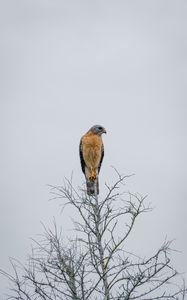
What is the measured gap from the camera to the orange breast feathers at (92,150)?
46.3ft

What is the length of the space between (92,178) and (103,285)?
4.78 meters

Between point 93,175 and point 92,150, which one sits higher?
point 92,150

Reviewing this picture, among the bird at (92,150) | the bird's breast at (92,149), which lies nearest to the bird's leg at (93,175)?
the bird at (92,150)

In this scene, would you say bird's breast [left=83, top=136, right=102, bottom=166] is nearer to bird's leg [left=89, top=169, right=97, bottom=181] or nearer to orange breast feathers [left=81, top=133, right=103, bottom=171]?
orange breast feathers [left=81, top=133, right=103, bottom=171]

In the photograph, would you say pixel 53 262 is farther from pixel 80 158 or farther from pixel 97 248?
pixel 80 158

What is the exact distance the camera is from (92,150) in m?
14.2

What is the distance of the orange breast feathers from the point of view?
556 inches

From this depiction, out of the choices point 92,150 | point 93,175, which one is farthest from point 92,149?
point 93,175

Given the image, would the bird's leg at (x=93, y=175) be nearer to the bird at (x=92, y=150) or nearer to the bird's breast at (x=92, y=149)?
the bird at (x=92, y=150)

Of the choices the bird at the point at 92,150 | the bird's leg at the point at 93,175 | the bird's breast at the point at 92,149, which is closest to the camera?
the bird's leg at the point at 93,175

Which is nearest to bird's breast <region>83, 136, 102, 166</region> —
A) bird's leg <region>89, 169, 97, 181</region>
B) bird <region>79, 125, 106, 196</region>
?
bird <region>79, 125, 106, 196</region>

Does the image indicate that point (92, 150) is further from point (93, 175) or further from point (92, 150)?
point (93, 175)

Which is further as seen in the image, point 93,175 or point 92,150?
point 92,150

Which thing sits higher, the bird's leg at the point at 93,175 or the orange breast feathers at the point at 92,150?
the orange breast feathers at the point at 92,150
